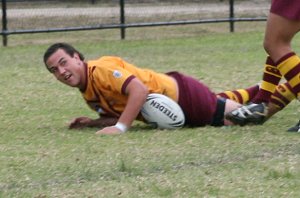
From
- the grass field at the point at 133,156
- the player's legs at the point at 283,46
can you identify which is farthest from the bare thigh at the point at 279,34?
the grass field at the point at 133,156

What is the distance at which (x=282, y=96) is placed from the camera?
19.5ft

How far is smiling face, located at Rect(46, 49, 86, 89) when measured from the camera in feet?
19.0

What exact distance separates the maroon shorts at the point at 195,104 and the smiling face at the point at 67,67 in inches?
26.4

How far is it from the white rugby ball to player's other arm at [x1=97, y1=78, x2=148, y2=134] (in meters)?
0.13

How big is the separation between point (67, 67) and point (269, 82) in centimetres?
138

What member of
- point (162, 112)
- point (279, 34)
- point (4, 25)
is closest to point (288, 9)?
point (279, 34)

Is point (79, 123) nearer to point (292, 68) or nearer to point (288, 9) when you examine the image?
point (292, 68)

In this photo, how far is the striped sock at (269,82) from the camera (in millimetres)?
6160

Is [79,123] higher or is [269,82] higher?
[269,82]

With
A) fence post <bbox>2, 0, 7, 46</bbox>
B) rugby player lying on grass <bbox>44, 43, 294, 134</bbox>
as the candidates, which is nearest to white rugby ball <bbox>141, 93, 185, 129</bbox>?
rugby player lying on grass <bbox>44, 43, 294, 134</bbox>

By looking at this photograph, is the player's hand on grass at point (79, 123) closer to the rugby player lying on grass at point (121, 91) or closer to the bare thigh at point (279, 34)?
the rugby player lying on grass at point (121, 91)

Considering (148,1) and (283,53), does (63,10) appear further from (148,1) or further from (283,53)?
(283,53)

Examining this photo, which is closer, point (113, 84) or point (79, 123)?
point (113, 84)

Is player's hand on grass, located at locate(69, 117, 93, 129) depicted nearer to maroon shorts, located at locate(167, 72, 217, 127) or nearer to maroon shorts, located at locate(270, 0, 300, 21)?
maroon shorts, located at locate(167, 72, 217, 127)
